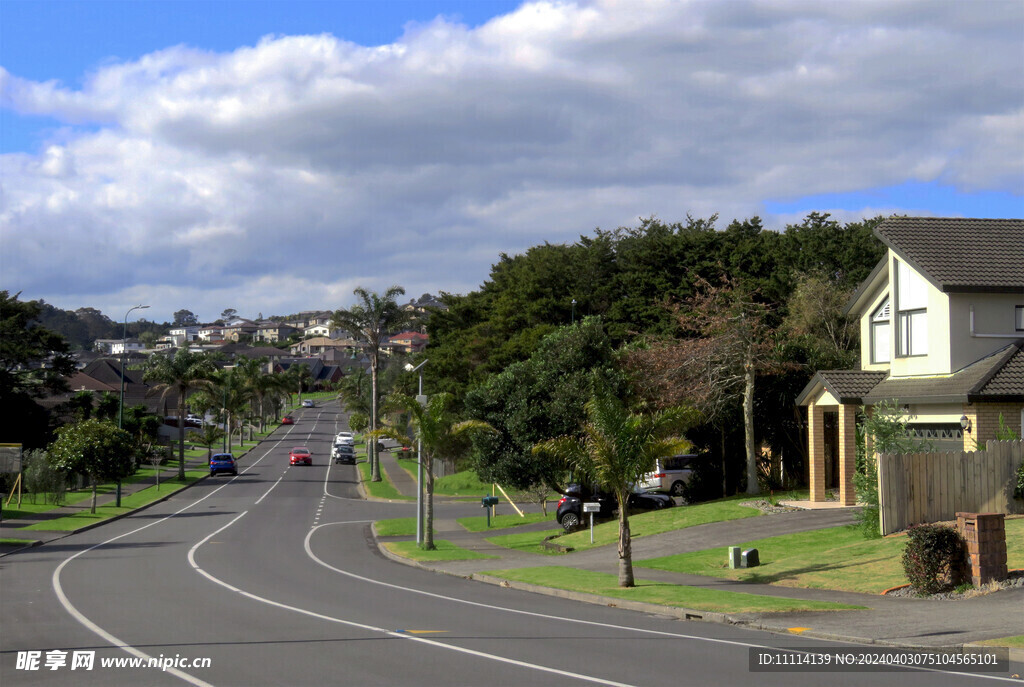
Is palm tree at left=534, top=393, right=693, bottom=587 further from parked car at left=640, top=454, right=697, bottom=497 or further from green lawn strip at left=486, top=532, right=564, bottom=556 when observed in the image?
parked car at left=640, top=454, right=697, bottom=497

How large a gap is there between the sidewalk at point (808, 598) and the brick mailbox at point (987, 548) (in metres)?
0.50

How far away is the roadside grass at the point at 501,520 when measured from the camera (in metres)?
38.3

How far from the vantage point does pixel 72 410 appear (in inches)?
2758

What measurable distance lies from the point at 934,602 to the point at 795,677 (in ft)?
23.8

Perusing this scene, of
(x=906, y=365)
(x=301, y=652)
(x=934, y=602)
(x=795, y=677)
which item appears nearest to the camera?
(x=795, y=677)

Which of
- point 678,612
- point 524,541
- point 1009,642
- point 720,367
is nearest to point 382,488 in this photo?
point 524,541

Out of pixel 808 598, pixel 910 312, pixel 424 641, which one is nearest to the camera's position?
pixel 424 641

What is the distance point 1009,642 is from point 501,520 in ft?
92.2

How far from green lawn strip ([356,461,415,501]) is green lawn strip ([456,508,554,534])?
12514 millimetres

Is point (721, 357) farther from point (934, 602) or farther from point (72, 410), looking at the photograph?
point (72, 410)

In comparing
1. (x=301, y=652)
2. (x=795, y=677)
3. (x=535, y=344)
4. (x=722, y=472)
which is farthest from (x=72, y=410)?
(x=795, y=677)

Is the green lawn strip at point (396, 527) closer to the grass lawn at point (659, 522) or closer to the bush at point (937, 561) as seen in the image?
the grass lawn at point (659, 522)

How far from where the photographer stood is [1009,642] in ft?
41.1

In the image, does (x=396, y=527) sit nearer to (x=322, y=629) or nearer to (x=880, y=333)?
(x=880, y=333)
